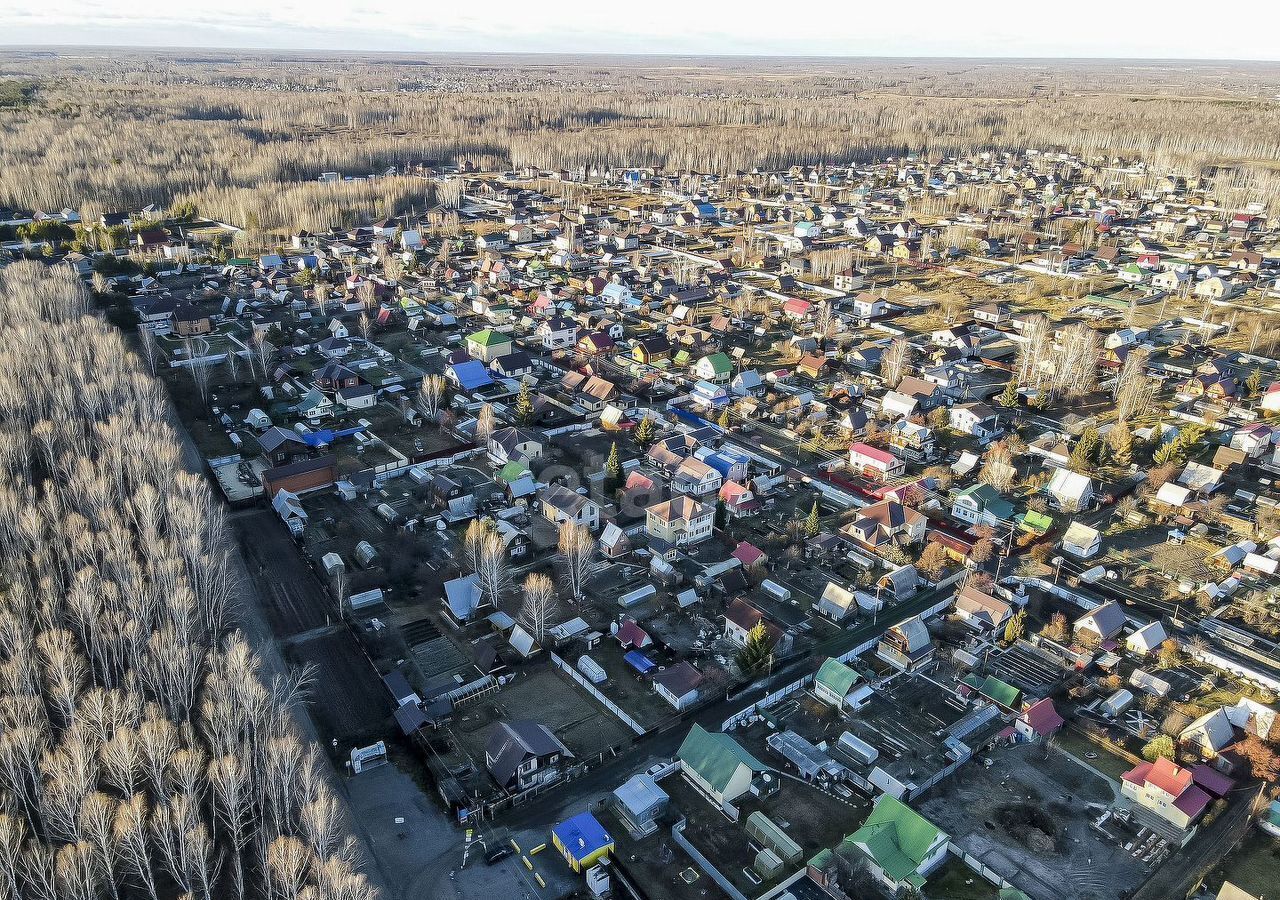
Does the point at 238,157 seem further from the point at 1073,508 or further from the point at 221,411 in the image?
the point at 1073,508

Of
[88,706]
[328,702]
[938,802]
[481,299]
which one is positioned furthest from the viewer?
[481,299]

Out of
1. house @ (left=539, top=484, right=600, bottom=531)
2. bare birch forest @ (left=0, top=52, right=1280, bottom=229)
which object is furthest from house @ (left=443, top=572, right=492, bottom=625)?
bare birch forest @ (left=0, top=52, right=1280, bottom=229)

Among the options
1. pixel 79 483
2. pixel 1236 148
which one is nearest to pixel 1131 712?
pixel 79 483

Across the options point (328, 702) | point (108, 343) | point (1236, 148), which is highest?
point (1236, 148)

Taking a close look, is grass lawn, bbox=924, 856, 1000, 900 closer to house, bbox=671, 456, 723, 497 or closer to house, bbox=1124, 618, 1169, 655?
house, bbox=1124, 618, 1169, 655

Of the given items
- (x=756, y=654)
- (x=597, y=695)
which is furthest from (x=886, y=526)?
(x=597, y=695)

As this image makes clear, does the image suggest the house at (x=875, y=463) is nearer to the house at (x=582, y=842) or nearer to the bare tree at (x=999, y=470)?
the bare tree at (x=999, y=470)

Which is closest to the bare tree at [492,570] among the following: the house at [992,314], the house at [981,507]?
the house at [981,507]
